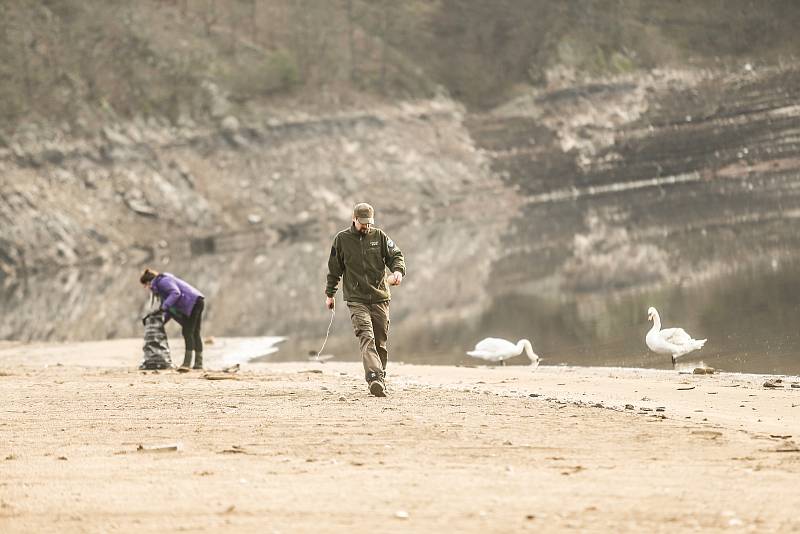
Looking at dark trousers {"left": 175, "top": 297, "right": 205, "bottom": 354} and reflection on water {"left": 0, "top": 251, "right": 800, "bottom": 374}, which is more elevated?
reflection on water {"left": 0, "top": 251, "right": 800, "bottom": 374}

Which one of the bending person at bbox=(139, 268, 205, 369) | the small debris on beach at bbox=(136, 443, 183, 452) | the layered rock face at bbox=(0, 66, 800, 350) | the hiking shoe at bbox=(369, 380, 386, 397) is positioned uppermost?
the layered rock face at bbox=(0, 66, 800, 350)

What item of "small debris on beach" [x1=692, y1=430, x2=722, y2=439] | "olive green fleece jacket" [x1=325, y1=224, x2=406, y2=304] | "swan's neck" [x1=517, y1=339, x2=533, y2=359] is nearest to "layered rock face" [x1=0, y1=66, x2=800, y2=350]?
"swan's neck" [x1=517, y1=339, x2=533, y2=359]

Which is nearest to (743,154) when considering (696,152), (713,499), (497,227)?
(696,152)

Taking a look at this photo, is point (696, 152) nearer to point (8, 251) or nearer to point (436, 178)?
point (436, 178)

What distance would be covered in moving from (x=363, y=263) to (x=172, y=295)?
625cm

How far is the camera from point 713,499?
856 cm

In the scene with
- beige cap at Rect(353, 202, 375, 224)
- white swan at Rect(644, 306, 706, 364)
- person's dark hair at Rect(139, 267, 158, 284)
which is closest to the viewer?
beige cap at Rect(353, 202, 375, 224)

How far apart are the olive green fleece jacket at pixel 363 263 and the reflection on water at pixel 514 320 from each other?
5.84m

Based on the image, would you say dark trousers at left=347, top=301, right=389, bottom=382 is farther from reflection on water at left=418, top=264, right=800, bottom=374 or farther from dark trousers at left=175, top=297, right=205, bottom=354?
dark trousers at left=175, top=297, right=205, bottom=354

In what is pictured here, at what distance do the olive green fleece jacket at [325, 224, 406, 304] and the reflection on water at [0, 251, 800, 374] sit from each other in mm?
5841

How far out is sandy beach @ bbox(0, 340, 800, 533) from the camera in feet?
27.7

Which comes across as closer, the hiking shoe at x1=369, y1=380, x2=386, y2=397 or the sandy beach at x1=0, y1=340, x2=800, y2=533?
the sandy beach at x1=0, y1=340, x2=800, y2=533

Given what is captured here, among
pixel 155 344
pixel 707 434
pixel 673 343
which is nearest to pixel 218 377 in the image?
pixel 155 344

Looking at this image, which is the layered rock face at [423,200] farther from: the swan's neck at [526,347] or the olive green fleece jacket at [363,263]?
the olive green fleece jacket at [363,263]
